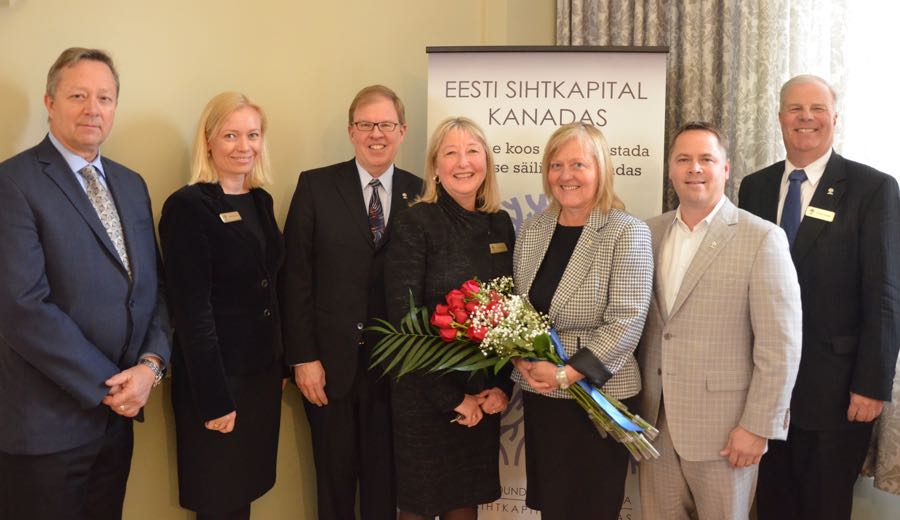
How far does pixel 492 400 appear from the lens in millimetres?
2576

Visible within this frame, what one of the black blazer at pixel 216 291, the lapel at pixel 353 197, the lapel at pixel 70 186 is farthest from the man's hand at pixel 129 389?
the lapel at pixel 353 197

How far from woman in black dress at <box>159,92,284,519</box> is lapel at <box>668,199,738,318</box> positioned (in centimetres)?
157

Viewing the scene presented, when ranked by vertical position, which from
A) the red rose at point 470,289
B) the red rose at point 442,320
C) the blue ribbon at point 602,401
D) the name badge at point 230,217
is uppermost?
the name badge at point 230,217

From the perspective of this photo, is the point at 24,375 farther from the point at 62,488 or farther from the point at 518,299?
the point at 518,299

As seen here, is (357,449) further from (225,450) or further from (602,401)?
(602,401)

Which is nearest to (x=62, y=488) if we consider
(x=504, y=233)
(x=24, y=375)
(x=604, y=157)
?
(x=24, y=375)

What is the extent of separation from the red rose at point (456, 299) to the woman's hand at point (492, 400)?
43 cm

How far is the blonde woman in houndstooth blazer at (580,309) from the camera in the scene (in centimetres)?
232

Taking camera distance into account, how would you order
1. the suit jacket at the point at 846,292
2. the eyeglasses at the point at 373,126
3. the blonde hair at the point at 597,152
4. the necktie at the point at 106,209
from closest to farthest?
the necktie at the point at 106,209
the blonde hair at the point at 597,152
the suit jacket at the point at 846,292
the eyeglasses at the point at 373,126

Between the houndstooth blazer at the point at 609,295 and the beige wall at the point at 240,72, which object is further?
the beige wall at the point at 240,72

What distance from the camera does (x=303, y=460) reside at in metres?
3.52

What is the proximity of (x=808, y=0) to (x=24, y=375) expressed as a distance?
356cm

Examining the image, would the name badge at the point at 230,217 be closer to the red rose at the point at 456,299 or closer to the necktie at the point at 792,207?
the red rose at the point at 456,299

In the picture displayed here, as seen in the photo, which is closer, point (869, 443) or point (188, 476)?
point (188, 476)
